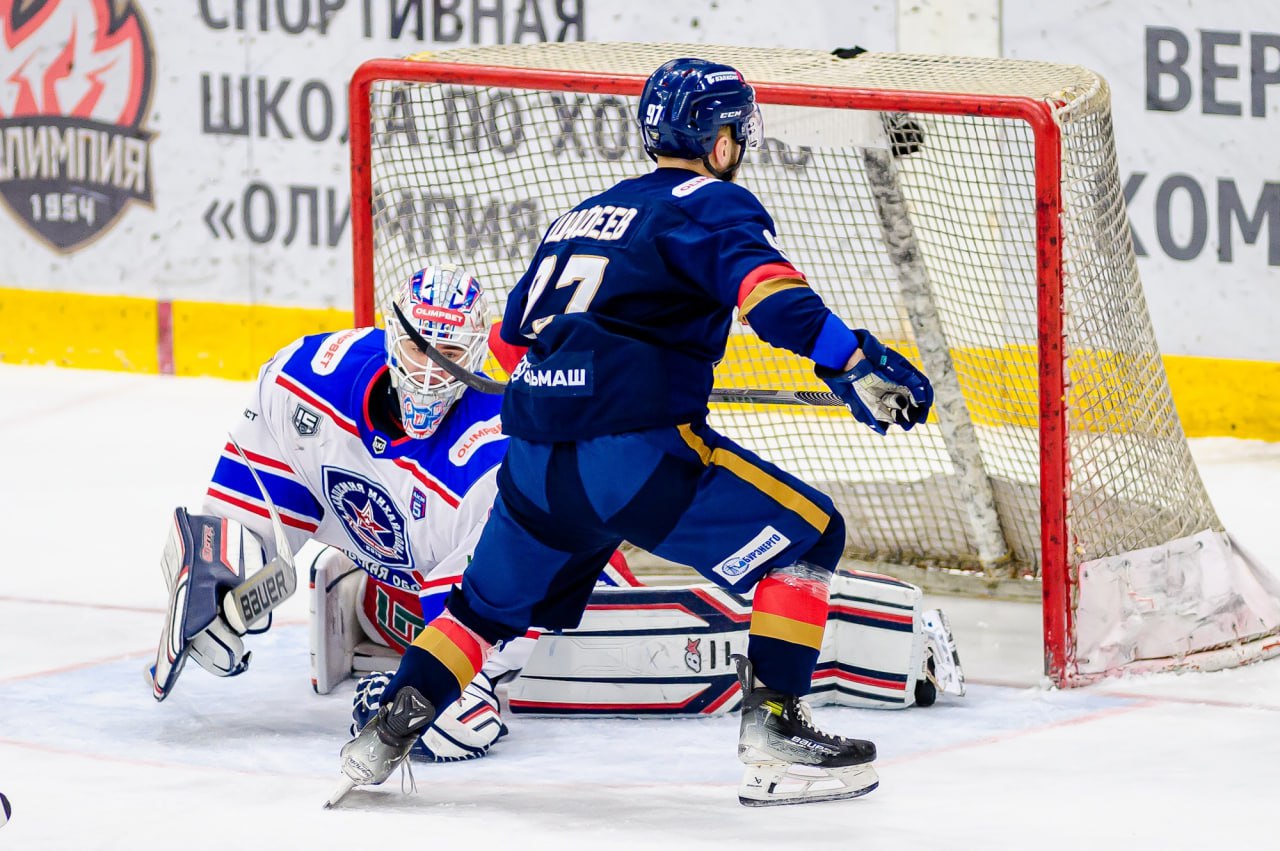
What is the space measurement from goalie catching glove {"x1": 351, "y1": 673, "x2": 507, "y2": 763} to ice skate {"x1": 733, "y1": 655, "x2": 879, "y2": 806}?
0.54m

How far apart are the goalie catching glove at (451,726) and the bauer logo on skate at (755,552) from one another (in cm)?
60

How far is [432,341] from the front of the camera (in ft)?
12.7

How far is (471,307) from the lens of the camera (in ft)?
12.9

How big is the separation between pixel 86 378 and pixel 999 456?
13.4 ft

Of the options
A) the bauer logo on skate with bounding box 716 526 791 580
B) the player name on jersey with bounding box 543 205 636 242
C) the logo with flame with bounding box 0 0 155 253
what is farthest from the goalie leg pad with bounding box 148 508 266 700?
the logo with flame with bounding box 0 0 155 253

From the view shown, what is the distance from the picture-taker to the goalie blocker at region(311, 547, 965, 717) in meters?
4.00

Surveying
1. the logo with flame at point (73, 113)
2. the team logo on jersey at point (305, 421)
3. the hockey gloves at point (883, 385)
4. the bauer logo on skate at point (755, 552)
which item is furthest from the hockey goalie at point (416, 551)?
the logo with flame at point (73, 113)

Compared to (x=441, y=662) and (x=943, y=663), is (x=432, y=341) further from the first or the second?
(x=943, y=663)

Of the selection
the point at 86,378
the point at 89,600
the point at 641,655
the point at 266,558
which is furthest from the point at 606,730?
the point at 86,378

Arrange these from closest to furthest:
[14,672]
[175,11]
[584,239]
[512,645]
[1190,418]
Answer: [584,239], [512,645], [14,672], [1190,418], [175,11]

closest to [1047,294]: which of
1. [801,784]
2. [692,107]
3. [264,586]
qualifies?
[692,107]

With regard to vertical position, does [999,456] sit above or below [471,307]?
below

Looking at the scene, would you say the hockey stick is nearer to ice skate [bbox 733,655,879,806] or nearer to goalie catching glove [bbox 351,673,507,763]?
goalie catching glove [bbox 351,673,507,763]

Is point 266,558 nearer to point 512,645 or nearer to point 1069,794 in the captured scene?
point 512,645
